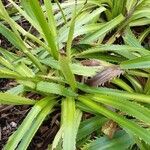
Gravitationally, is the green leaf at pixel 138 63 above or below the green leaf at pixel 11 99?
above

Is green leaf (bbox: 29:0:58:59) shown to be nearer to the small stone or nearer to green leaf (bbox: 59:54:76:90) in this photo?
green leaf (bbox: 59:54:76:90)

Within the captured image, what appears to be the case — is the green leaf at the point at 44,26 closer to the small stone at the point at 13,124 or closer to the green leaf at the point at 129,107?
the green leaf at the point at 129,107

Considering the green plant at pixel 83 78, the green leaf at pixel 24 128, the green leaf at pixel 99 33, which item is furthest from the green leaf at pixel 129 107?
the green leaf at pixel 99 33

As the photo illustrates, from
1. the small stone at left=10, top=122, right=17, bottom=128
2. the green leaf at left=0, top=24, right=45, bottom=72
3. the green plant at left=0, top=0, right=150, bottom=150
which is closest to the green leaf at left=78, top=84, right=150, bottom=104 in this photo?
the green plant at left=0, top=0, right=150, bottom=150

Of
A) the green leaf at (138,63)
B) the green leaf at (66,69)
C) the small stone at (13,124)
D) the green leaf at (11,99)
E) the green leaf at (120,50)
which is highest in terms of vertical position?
the green leaf at (120,50)

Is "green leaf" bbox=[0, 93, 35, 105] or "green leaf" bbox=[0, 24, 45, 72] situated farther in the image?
"green leaf" bbox=[0, 24, 45, 72]

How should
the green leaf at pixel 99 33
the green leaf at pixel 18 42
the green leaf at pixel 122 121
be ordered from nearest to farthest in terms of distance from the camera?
the green leaf at pixel 122 121
the green leaf at pixel 18 42
the green leaf at pixel 99 33

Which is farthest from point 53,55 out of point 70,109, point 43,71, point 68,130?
point 68,130

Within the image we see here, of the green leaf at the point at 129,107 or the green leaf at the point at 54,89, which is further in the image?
the green leaf at the point at 54,89
